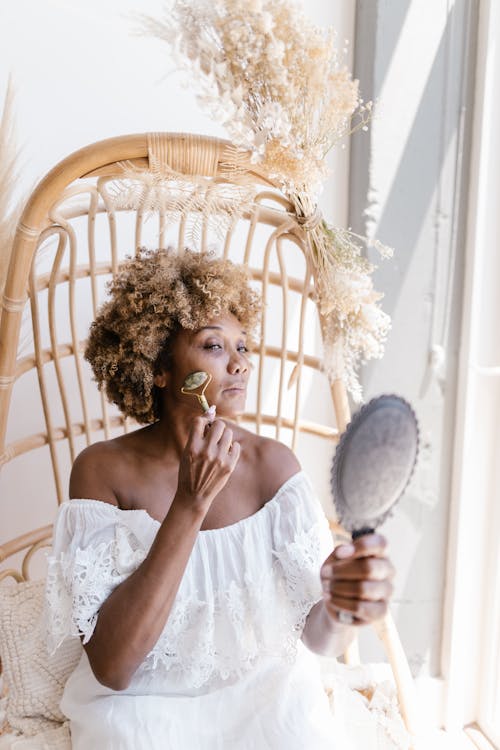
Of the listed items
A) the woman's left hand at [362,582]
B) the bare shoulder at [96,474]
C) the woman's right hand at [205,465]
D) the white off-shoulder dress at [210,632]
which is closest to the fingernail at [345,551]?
the woman's left hand at [362,582]

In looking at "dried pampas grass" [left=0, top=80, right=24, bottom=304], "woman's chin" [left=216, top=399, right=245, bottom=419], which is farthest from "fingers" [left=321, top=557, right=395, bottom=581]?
"dried pampas grass" [left=0, top=80, right=24, bottom=304]

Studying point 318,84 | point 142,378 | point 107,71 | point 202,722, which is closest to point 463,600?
point 202,722

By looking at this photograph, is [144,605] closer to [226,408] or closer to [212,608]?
[212,608]

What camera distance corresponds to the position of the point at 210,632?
118 cm

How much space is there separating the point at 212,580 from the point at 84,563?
205mm

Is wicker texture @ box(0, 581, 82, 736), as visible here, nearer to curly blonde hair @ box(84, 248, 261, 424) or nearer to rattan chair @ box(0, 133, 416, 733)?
rattan chair @ box(0, 133, 416, 733)

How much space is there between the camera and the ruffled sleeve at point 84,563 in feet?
3.70

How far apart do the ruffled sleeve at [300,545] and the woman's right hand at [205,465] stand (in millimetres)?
241

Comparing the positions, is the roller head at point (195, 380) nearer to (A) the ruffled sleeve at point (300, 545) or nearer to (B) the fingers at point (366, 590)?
(A) the ruffled sleeve at point (300, 545)

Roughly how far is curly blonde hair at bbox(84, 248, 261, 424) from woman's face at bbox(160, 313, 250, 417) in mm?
19

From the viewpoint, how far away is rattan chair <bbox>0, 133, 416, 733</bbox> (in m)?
1.33

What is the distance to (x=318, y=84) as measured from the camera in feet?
3.86

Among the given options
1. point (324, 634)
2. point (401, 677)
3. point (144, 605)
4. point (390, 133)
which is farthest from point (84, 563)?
point (390, 133)

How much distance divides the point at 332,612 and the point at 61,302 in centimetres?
113
